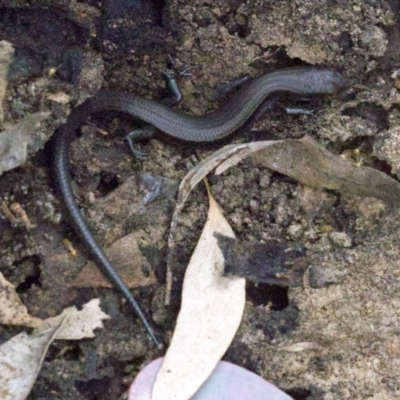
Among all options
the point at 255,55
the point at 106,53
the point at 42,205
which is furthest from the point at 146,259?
the point at 255,55

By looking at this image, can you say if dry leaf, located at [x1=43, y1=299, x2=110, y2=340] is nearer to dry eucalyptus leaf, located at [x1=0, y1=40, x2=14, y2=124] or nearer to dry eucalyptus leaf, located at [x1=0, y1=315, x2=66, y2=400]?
dry eucalyptus leaf, located at [x1=0, y1=315, x2=66, y2=400]

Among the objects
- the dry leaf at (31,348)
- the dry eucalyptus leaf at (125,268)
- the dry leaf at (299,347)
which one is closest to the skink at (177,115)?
the dry eucalyptus leaf at (125,268)

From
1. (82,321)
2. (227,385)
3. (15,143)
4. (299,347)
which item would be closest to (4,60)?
(15,143)

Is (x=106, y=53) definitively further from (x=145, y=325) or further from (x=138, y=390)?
(x=138, y=390)

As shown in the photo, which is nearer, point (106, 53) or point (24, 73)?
point (24, 73)

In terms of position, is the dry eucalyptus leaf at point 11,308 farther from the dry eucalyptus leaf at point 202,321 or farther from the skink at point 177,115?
the dry eucalyptus leaf at point 202,321

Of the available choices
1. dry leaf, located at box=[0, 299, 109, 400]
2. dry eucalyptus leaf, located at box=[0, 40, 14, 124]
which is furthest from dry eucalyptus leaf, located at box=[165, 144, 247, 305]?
dry eucalyptus leaf, located at box=[0, 40, 14, 124]
